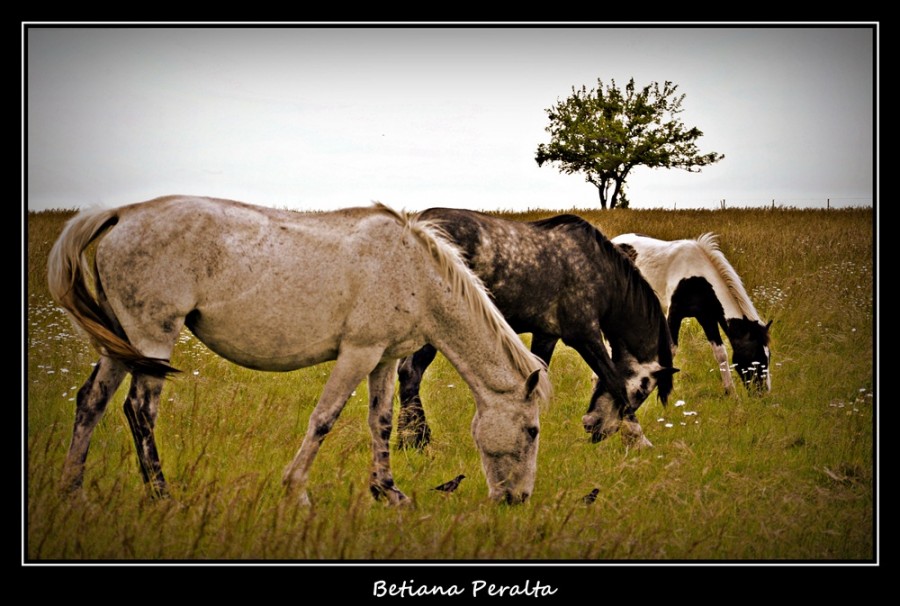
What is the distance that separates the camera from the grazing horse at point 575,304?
6.96 metres

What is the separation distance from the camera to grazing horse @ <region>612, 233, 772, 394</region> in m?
9.24

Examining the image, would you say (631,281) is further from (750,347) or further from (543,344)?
Result: (750,347)

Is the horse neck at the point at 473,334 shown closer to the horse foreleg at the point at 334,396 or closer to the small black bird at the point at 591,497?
the horse foreleg at the point at 334,396

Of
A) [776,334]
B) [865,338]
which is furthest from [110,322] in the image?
[776,334]

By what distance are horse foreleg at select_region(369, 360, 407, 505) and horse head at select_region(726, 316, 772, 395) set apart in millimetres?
5354

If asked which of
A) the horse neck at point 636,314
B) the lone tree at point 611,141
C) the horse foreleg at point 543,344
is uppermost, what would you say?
the lone tree at point 611,141

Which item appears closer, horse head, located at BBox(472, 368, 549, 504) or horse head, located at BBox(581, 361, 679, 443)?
horse head, located at BBox(472, 368, 549, 504)

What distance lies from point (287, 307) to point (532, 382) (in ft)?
6.10

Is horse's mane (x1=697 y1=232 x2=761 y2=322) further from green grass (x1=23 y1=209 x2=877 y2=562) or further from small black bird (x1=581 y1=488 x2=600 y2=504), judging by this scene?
small black bird (x1=581 y1=488 x2=600 y2=504)

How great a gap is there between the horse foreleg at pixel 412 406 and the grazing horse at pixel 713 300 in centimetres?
393

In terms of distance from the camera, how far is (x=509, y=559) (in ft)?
15.0

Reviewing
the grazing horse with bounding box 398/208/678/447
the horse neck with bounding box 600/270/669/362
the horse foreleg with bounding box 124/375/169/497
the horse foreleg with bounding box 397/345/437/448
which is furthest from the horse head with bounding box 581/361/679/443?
the horse foreleg with bounding box 124/375/169/497

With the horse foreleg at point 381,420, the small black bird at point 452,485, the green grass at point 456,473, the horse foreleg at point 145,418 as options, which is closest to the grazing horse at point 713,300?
the green grass at point 456,473

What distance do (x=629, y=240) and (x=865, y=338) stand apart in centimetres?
374
